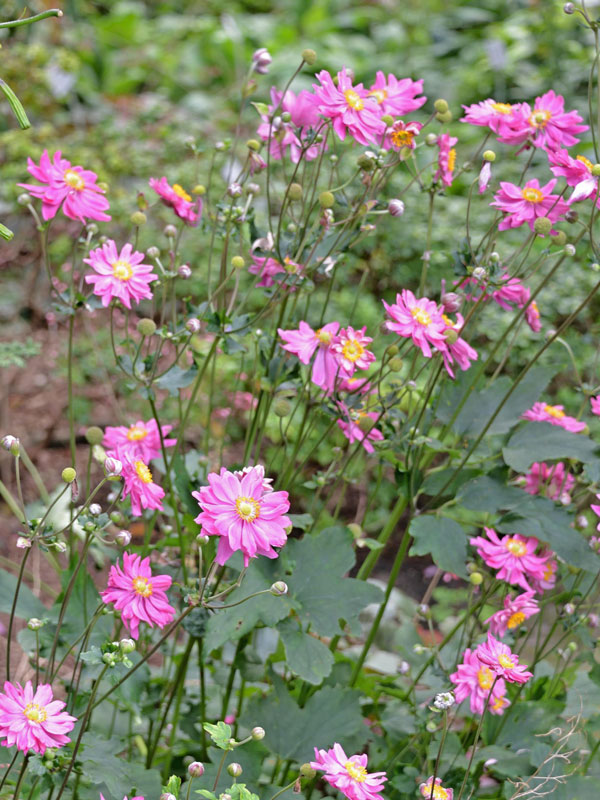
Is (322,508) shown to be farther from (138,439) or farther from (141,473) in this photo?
(141,473)

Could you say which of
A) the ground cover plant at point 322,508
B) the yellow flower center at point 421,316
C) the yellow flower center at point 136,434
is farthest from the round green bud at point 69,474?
the yellow flower center at point 421,316

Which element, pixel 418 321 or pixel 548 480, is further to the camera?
pixel 548 480

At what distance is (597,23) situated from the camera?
133cm

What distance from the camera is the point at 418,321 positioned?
1.27 metres

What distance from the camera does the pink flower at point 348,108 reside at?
124 centimetres

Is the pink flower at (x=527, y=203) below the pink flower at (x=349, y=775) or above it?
above

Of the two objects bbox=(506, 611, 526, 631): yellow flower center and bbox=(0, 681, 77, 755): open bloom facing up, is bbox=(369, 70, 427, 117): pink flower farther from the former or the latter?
bbox=(0, 681, 77, 755): open bloom facing up

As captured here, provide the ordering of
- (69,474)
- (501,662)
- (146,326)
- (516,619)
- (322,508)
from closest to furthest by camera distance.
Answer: (69,474) → (501,662) → (146,326) → (516,619) → (322,508)

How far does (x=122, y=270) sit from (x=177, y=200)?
184 mm

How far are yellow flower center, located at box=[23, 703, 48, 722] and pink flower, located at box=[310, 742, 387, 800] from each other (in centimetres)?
32

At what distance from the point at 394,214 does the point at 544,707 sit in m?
0.89

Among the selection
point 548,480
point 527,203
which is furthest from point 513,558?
point 527,203

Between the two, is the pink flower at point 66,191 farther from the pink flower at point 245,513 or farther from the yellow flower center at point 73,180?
the pink flower at point 245,513

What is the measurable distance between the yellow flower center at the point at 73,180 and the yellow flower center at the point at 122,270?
5.7 inches
